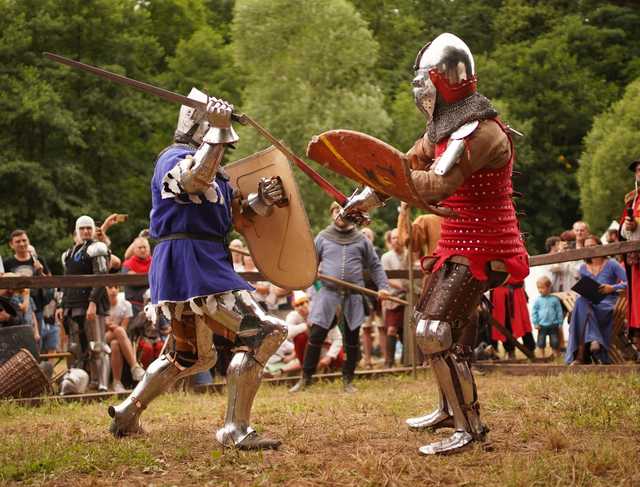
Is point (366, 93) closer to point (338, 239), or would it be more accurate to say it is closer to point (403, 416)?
point (338, 239)

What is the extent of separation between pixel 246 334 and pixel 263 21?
26.1m

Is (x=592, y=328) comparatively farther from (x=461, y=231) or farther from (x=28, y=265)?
(x=28, y=265)

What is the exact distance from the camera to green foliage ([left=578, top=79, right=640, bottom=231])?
23.1m

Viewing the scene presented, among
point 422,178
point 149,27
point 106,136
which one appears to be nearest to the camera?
point 422,178

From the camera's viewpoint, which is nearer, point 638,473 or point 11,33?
point 638,473

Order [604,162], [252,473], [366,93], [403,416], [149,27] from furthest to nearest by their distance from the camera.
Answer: [149,27] < [366,93] < [604,162] < [403,416] < [252,473]

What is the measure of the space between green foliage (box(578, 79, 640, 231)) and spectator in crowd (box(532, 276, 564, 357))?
12040 millimetres

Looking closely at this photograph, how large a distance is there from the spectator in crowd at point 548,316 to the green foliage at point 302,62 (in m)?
17.9

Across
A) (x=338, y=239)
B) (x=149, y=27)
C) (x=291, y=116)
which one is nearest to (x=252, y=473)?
(x=338, y=239)

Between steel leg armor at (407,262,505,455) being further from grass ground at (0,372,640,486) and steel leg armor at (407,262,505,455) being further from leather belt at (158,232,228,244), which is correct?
leather belt at (158,232,228,244)

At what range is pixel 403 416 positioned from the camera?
6203 millimetres

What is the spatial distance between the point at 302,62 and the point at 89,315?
22.0 m

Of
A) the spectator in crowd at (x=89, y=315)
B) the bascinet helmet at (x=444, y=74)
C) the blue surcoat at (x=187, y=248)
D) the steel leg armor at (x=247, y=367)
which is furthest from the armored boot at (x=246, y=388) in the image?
the spectator in crowd at (x=89, y=315)

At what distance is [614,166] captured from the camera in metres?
23.3
